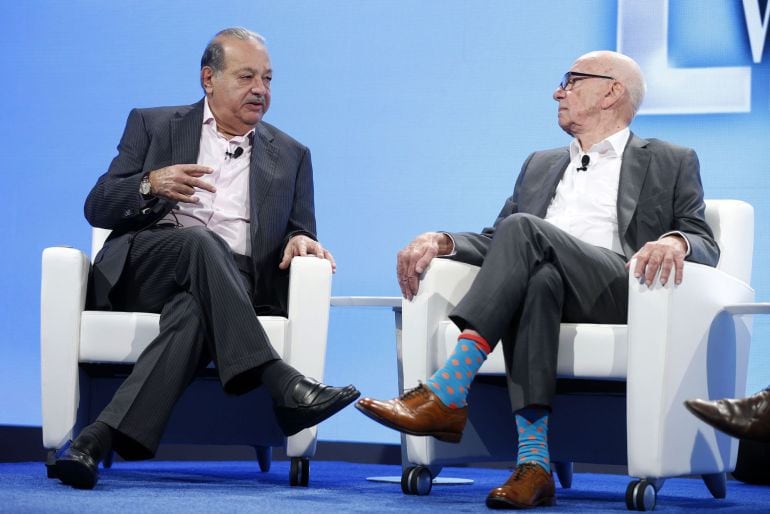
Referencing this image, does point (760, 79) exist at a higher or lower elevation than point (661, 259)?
higher

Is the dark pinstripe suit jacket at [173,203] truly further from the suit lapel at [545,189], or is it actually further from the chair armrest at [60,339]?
the suit lapel at [545,189]

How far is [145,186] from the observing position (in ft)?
10.1

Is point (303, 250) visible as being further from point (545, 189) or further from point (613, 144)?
point (613, 144)

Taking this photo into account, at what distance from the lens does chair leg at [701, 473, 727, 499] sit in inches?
119

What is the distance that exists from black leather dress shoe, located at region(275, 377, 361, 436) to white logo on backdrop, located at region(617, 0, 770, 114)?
1872mm

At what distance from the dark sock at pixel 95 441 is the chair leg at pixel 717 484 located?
5.06 feet

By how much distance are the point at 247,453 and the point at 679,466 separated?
2069 millimetres

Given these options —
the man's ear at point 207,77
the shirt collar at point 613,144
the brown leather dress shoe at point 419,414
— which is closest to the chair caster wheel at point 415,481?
the brown leather dress shoe at point 419,414

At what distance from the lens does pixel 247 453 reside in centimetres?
439

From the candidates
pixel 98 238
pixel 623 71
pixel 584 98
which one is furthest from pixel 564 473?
pixel 98 238

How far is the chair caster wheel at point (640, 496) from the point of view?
2631mm

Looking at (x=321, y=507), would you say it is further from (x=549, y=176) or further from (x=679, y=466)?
(x=549, y=176)

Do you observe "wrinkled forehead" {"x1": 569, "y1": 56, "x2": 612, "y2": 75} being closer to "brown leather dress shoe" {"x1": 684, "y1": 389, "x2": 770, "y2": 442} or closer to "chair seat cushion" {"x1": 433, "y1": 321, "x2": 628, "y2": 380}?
"chair seat cushion" {"x1": 433, "y1": 321, "x2": 628, "y2": 380}

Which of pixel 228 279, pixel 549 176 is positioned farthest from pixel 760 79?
pixel 228 279
